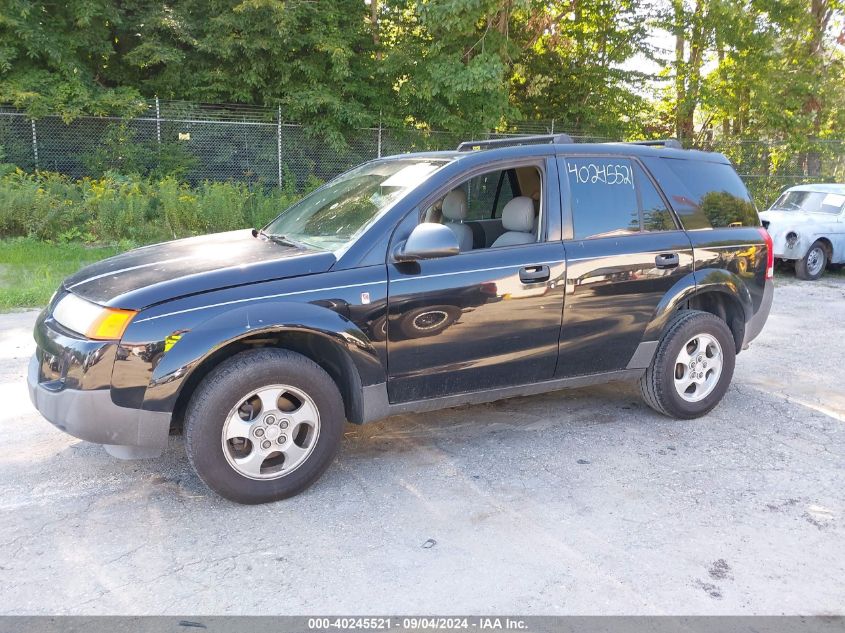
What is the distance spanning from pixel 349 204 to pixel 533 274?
1.22 metres

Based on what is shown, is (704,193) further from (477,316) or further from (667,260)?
(477,316)

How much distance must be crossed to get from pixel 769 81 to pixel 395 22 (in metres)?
11.2

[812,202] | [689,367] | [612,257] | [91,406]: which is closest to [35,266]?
[91,406]

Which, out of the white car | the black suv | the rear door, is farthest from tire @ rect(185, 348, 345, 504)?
the white car

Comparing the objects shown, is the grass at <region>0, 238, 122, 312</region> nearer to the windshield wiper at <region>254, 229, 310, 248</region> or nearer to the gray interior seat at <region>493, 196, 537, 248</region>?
the windshield wiper at <region>254, 229, 310, 248</region>

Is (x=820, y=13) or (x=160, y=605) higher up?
(x=820, y=13)

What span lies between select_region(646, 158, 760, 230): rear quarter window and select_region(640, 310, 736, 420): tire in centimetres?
68

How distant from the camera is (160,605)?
2.92 metres

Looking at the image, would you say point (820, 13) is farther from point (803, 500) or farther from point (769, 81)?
point (803, 500)

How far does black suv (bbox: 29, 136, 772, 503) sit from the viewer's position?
355 cm

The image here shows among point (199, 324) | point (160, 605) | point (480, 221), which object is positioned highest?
point (480, 221)

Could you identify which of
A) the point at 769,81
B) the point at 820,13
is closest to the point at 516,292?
the point at 769,81

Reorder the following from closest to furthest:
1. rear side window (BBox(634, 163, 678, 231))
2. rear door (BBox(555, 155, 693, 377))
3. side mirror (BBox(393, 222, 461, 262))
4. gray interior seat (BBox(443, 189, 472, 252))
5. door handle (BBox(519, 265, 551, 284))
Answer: side mirror (BBox(393, 222, 461, 262)) → door handle (BBox(519, 265, 551, 284)) → rear door (BBox(555, 155, 693, 377)) → gray interior seat (BBox(443, 189, 472, 252)) → rear side window (BBox(634, 163, 678, 231))

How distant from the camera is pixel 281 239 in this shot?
459 centimetres
